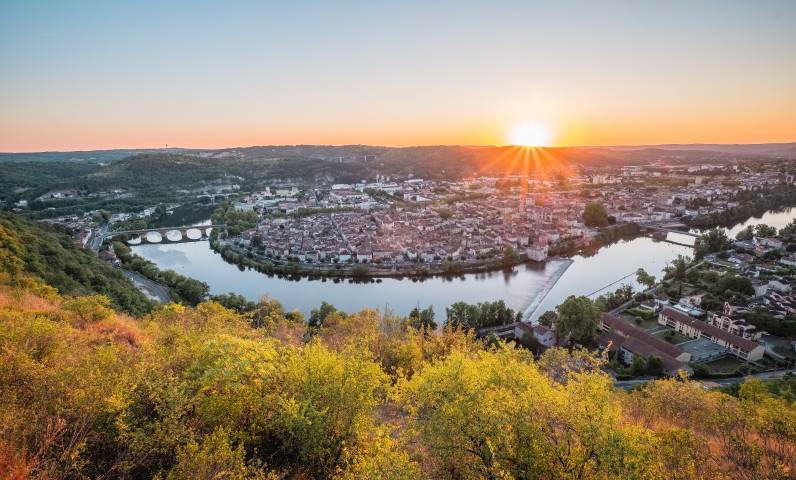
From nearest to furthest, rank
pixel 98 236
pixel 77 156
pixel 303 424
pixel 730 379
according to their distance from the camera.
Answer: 1. pixel 303 424
2. pixel 730 379
3. pixel 98 236
4. pixel 77 156

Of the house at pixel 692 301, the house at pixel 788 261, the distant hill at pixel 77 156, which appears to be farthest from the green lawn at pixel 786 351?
the distant hill at pixel 77 156

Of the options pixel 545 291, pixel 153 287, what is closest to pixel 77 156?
pixel 153 287

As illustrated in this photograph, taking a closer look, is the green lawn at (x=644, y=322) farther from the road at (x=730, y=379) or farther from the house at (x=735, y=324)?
the road at (x=730, y=379)

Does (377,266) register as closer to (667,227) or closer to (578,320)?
(578,320)

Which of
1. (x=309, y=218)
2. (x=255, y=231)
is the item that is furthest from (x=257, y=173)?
(x=255, y=231)

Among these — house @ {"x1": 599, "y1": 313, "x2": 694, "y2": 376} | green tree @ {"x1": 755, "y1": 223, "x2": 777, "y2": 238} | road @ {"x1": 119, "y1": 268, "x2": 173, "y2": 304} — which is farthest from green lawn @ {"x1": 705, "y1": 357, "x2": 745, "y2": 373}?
green tree @ {"x1": 755, "y1": 223, "x2": 777, "y2": 238}

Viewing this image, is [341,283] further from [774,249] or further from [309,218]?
[774,249]
